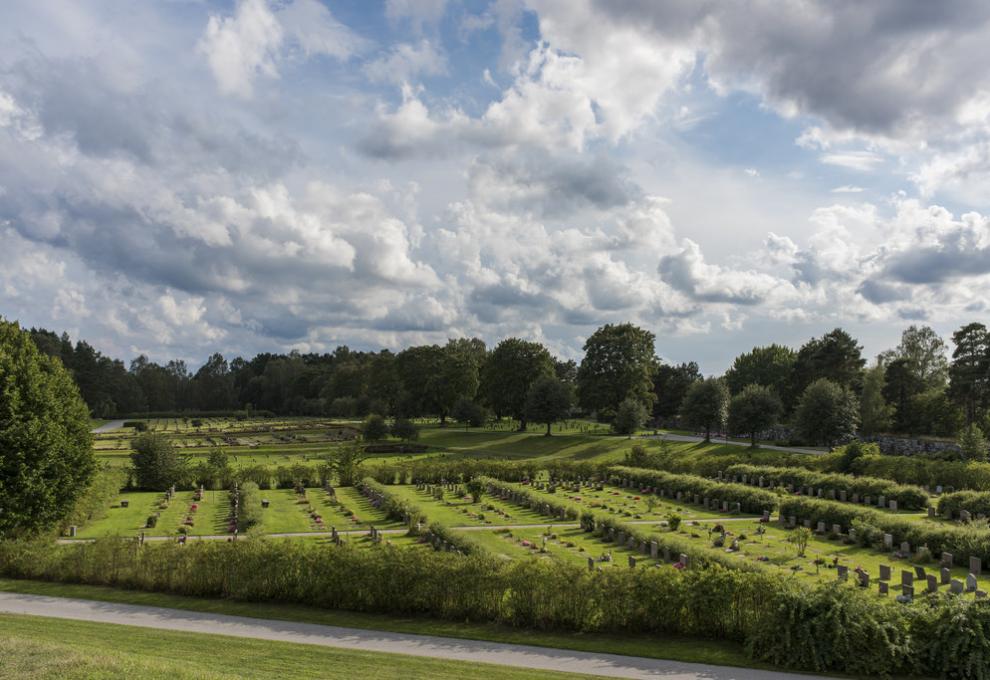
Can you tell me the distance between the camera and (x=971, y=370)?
186 ft

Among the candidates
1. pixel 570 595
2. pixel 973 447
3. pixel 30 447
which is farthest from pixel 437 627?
pixel 973 447

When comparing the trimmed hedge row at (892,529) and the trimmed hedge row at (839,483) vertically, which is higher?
the trimmed hedge row at (839,483)

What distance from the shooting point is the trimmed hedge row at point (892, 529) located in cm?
2352

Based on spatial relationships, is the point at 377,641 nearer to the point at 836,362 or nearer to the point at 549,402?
the point at 549,402

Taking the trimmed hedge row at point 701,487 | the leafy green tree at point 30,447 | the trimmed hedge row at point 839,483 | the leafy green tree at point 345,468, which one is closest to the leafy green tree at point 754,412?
the trimmed hedge row at point 839,483

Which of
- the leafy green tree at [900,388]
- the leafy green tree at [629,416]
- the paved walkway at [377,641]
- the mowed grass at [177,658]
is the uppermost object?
the leafy green tree at [900,388]

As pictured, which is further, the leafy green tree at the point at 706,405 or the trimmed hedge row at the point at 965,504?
the leafy green tree at the point at 706,405

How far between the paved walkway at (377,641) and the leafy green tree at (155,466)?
23375 mm

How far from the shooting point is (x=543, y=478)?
47.8m

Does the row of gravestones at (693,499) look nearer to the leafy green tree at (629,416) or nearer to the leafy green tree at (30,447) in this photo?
the leafy green tree at (629,416)

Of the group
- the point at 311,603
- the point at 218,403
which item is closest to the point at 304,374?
the point at 218,403

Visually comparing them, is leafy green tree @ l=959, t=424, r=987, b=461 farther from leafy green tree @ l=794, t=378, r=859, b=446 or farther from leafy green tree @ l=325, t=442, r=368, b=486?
leafy green tree @ l=325, t=442, r=368, b=486

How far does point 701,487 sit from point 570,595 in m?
24.2

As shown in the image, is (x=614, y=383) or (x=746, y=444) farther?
(x=614, y=383)
